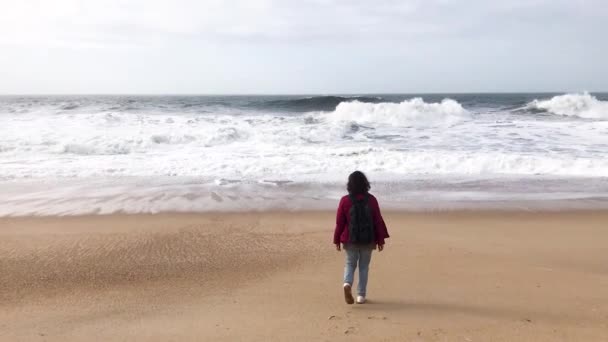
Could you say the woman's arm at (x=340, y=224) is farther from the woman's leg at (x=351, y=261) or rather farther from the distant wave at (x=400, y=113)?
the distant wave at (x=400, y=113)

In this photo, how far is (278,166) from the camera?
12664 millimetres

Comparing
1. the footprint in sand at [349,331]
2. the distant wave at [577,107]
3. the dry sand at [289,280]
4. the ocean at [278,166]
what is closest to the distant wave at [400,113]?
the ocean at [278,166]

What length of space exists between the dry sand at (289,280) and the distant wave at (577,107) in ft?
97.3

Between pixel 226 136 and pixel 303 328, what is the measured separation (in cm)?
1554

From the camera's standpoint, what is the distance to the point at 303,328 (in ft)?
12.3

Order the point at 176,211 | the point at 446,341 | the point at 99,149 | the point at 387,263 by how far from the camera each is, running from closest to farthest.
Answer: the point at 446,341 < the point at 387,263 < the point at 176,211 < the point at 99,149

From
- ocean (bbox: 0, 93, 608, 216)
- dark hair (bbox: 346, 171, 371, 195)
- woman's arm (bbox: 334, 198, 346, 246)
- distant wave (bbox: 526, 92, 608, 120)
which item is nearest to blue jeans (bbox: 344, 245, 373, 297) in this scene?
woman's arm (bbox: 334, 198, 346, 246)

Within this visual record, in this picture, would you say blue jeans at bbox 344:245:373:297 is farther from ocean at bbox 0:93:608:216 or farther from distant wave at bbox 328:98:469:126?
distant wave at bbox 328:98:469:126

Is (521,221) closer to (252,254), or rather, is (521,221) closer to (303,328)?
(252,254)

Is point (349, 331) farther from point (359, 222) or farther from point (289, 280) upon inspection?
point (289, 280)

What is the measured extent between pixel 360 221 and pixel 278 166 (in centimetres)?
867

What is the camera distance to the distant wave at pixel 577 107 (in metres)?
33.0

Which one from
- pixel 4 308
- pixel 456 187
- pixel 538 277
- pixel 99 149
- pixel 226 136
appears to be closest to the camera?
pixel 4 308

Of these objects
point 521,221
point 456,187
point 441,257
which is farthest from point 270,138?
point 441,257
